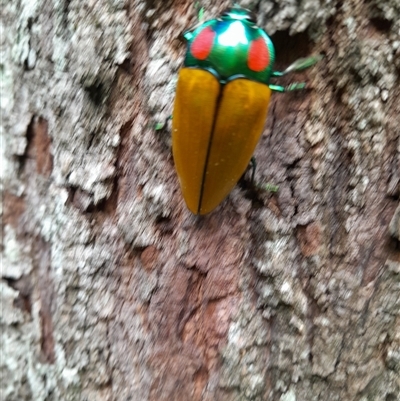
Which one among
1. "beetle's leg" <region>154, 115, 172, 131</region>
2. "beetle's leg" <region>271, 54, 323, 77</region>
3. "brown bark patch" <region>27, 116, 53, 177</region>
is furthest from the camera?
"brown bark patch" <region>27, 116, 53, 177</region>

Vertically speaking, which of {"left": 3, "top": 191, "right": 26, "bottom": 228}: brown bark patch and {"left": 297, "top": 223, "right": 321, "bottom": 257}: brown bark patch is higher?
{"left": 297, "top": 223, "right": 321, "bottom": 257}: brown bark patch

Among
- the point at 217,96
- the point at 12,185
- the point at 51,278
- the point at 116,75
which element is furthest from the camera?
the point at 12,185

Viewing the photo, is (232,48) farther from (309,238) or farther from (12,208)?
(12,208)

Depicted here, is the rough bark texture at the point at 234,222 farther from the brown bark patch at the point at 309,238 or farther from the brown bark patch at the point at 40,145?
the brown bark patch at the point at 40,145

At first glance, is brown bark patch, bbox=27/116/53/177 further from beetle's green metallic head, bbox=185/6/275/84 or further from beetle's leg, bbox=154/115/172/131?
beetle's green metallic head, bbox=185/6/275/84

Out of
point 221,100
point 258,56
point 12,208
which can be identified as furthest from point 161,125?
point 12,208

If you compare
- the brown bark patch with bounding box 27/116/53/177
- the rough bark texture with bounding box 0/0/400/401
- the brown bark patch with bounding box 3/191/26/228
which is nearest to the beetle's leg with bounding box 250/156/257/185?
the rough bark texture with bounding box 0/0/400/401

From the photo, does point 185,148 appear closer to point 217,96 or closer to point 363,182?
point 217,96

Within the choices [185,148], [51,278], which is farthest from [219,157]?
[51,278]
